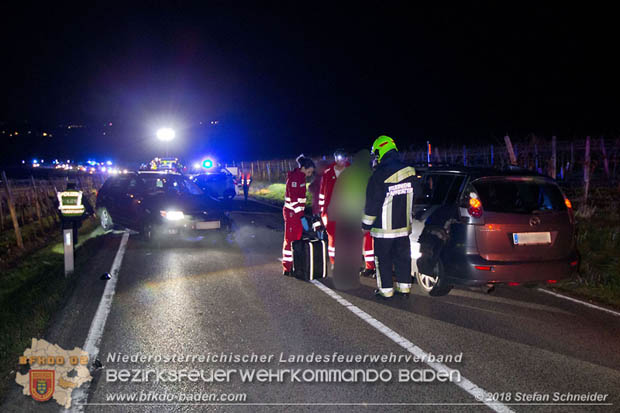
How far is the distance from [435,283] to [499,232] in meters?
1.18

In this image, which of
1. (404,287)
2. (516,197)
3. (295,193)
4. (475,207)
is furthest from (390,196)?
(295,193)

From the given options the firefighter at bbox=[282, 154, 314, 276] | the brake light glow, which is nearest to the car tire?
the brake light glow

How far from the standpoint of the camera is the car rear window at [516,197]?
5.98 m

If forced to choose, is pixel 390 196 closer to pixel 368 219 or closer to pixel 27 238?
pixel 368 219

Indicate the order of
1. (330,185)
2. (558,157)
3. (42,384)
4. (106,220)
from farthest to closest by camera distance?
(558,157), (106,220), (330,185), (42,384)

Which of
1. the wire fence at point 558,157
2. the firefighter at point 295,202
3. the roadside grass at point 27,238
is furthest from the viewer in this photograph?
the wire fence at point 558,157

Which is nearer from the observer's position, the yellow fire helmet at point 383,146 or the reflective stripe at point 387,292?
the yellow fire helmet at point 383,146

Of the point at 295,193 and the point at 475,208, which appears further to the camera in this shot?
the point at 295,193

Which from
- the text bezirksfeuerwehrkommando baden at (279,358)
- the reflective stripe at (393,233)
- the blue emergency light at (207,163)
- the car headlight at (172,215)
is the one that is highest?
the blue emergency light at (207,163)

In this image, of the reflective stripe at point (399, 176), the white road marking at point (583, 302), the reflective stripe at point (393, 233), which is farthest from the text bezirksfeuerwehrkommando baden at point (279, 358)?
the white road marking at point (583, 302)

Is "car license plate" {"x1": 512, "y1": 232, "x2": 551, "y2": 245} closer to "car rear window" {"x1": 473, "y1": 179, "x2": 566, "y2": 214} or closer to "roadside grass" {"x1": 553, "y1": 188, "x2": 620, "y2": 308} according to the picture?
"car rear window" {"x1": 473, "y1": 179, "x2": 566, "y2": 214}

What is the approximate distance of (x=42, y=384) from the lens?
4.24m

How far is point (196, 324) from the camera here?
5.68 meters

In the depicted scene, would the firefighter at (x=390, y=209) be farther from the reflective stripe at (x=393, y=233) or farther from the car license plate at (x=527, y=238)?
the car license plate at (x=527, y=238)
